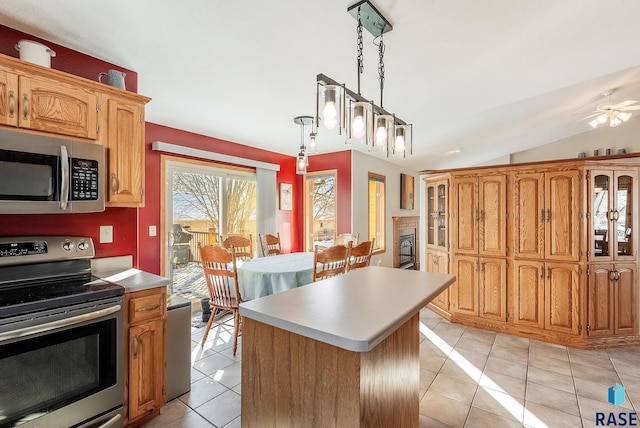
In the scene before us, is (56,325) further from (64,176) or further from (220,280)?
(220,280)

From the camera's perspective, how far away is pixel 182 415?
2000mm

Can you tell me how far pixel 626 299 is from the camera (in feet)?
10.2

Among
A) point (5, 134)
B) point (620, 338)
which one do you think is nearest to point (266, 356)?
point (5, 134)

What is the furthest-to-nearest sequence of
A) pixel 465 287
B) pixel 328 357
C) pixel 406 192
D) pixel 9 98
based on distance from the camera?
pixel 406 192 → pixel 465 287 → pixel 9 98 → pixel 328 357

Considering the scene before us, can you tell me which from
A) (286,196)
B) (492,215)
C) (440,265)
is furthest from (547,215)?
(286,196)

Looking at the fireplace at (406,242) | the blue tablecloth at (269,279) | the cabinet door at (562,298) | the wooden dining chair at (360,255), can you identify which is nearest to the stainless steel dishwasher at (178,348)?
the blue tablecloth at (269,279)

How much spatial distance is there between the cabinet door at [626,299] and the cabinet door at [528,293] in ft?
2.26

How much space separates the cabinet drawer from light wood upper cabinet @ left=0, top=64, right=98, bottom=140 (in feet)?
3.61

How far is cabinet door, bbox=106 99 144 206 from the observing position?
2.05m

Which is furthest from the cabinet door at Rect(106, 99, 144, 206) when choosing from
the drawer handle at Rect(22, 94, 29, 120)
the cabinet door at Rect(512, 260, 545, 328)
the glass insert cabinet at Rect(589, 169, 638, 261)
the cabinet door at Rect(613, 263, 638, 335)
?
the cabinet door at Rect(613, 263, 638, 335)

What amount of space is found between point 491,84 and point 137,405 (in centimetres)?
368

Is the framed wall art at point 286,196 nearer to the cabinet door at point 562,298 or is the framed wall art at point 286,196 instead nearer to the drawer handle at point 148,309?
the drawer handle at point 148,309

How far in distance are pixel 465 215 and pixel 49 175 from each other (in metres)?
3.84

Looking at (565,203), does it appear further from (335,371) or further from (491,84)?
(335,371)
